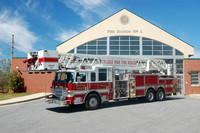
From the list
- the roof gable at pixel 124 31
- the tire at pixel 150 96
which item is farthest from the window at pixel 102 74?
the roof gable at pixel 124 31

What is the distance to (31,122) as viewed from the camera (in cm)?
795

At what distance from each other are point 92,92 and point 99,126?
3.91 meters

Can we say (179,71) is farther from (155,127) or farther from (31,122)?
(31,122)

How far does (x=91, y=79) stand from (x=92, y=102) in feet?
4.42

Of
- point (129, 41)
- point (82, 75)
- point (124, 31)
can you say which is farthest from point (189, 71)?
point (82, 75)

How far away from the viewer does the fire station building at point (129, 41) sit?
2741cm

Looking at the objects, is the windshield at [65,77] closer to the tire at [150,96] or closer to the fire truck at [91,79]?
the fire truck at [91,79]

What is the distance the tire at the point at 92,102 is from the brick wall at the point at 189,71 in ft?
48.9

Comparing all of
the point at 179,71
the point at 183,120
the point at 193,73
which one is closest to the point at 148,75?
the point at 183,120

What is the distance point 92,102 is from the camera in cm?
1101

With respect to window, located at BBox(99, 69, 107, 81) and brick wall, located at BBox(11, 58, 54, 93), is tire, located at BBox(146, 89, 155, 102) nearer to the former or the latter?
window, located at BBox(99, 69, 107, 81)

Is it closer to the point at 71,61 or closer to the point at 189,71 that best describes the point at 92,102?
the point at 71,61

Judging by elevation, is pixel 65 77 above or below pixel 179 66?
below

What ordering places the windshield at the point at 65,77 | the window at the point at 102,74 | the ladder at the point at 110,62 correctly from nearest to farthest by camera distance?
the windshield at the point at 65,77 < the ladder at the point at 110,62 < the window at the point at 102,74
